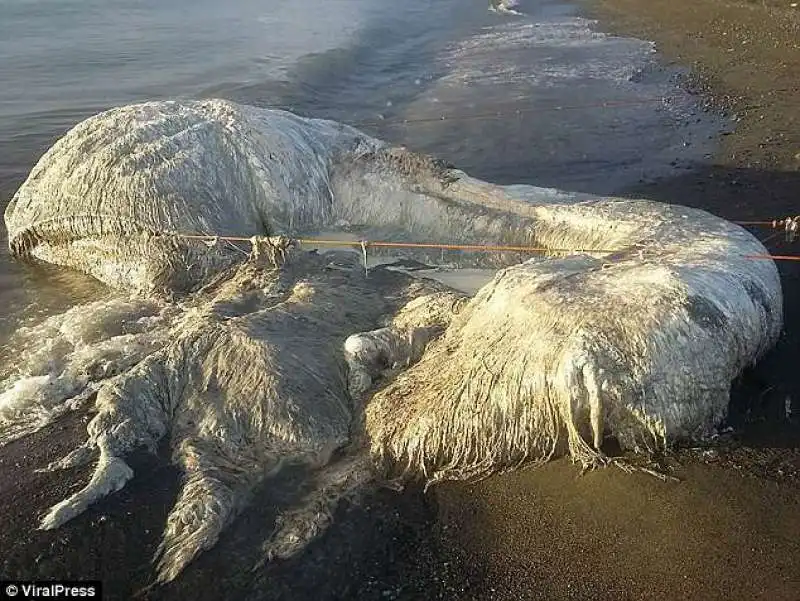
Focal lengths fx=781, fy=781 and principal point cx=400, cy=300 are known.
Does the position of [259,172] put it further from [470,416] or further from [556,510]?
[556,510]

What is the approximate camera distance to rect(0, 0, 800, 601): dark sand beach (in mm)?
3684

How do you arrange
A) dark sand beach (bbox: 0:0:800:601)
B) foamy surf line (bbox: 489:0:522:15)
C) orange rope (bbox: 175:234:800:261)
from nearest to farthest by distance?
1. dark sand beach (bbox: 0:0:800:601)
2. orange rope (bbox: 175:234:800:261)
3. foamy surf line (bbox: 489:0:522:15)

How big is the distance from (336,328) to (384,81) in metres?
10.6

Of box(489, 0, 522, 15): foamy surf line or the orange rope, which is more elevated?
box(489, 0, 522, 15): foamy surf line

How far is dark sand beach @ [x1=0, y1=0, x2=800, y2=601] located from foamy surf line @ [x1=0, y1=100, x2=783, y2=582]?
122mm

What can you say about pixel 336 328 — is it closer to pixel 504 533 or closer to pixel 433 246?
pixel 433 246

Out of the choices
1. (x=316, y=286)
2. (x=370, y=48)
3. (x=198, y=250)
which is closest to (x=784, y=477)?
(x=316, y=286)

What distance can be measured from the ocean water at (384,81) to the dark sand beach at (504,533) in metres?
2.67

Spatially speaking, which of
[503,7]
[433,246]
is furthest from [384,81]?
[433,246]

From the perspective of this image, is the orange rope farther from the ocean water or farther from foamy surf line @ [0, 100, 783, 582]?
the ocean water

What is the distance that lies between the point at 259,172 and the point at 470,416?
132 inches

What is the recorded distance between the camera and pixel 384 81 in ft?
49.3

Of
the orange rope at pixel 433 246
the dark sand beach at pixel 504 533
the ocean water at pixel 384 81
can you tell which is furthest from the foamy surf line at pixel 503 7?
the dark sand beach at pixel 504 533

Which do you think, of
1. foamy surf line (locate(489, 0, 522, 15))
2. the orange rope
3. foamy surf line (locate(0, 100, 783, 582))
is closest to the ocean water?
foamy surf line (locate(489, 0, 522, 15))
